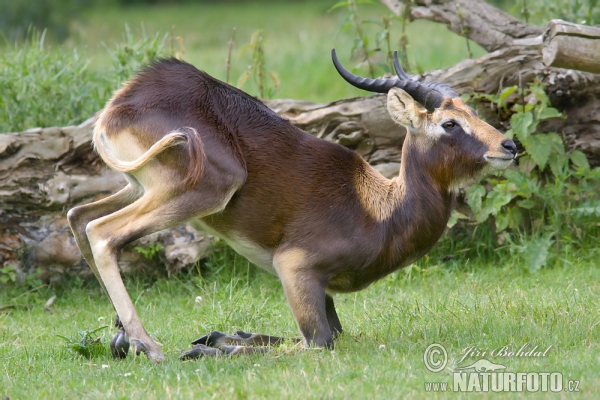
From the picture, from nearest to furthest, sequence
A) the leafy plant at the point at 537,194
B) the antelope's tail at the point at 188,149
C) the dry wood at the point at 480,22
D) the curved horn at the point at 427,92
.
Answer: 1. the antelope's tail at the point at 188,149
2. the curved horn at the point at 427,92
3. the leafy plant at the point at 537,194
4. the dry wood at the point at 480,22

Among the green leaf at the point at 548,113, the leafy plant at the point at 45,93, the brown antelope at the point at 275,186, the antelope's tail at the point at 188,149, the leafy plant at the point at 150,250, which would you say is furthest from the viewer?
the leafy plant at the point at 45,93

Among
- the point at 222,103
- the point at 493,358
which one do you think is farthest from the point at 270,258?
the point at 493,358

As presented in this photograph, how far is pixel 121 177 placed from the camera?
24.5 ft

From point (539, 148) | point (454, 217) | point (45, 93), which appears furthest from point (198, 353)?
point (45, 93)

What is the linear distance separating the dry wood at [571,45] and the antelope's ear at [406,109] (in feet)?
3.47

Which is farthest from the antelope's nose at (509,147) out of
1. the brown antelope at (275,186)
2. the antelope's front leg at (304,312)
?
the antelope's front leg at (304,312)

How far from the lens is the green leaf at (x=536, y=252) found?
7.25m

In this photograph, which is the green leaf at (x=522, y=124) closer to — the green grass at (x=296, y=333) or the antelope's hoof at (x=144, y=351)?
the green grass at (x=296, y=333)

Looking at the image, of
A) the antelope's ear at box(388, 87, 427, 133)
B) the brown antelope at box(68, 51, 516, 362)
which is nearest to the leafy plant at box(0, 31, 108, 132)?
the brown antelope at box(68, 51, 516, 362)

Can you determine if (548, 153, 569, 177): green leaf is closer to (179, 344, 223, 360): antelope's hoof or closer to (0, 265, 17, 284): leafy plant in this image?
(179, 344, 223, 360): antelope's hoof

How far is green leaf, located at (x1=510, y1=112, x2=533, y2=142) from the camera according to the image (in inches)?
286

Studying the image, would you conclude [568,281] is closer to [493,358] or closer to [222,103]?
[493,358]

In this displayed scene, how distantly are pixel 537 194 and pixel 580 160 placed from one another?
1.61ft

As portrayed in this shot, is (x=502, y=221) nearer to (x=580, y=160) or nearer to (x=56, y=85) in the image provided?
(x=580, y=160)
